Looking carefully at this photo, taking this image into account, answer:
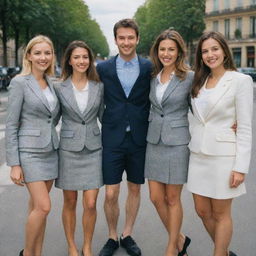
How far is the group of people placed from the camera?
3537 mm

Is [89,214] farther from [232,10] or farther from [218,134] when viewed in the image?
[232,10]

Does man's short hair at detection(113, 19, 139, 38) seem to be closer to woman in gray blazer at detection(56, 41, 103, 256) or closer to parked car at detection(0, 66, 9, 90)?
woman in gray blazer at detection(56, 41, 103, 256)

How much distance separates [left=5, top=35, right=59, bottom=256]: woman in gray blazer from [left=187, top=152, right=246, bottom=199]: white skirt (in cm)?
→ 133

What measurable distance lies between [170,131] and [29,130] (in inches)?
52.3

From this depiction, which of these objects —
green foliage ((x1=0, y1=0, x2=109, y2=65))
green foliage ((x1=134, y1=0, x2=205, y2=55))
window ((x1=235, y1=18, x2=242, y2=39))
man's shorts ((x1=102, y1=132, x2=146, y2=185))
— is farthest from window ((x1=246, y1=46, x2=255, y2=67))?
man's shorts ((x1=102, y1=132, x2=146, y2=185))

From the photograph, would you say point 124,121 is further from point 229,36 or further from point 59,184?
point 229,36

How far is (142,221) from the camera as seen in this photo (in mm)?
5102

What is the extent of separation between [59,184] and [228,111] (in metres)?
1.76

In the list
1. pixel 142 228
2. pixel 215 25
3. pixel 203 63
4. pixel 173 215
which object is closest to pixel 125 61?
pixel 203 63

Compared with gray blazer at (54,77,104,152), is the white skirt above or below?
below

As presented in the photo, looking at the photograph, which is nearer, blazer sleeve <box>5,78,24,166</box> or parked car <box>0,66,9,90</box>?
blazer sleeve <box>5,78,24,166</box>

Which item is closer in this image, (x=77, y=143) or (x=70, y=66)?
(x=77, y=143)

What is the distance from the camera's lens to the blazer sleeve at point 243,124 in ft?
11.2

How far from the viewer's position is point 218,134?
139 inches
